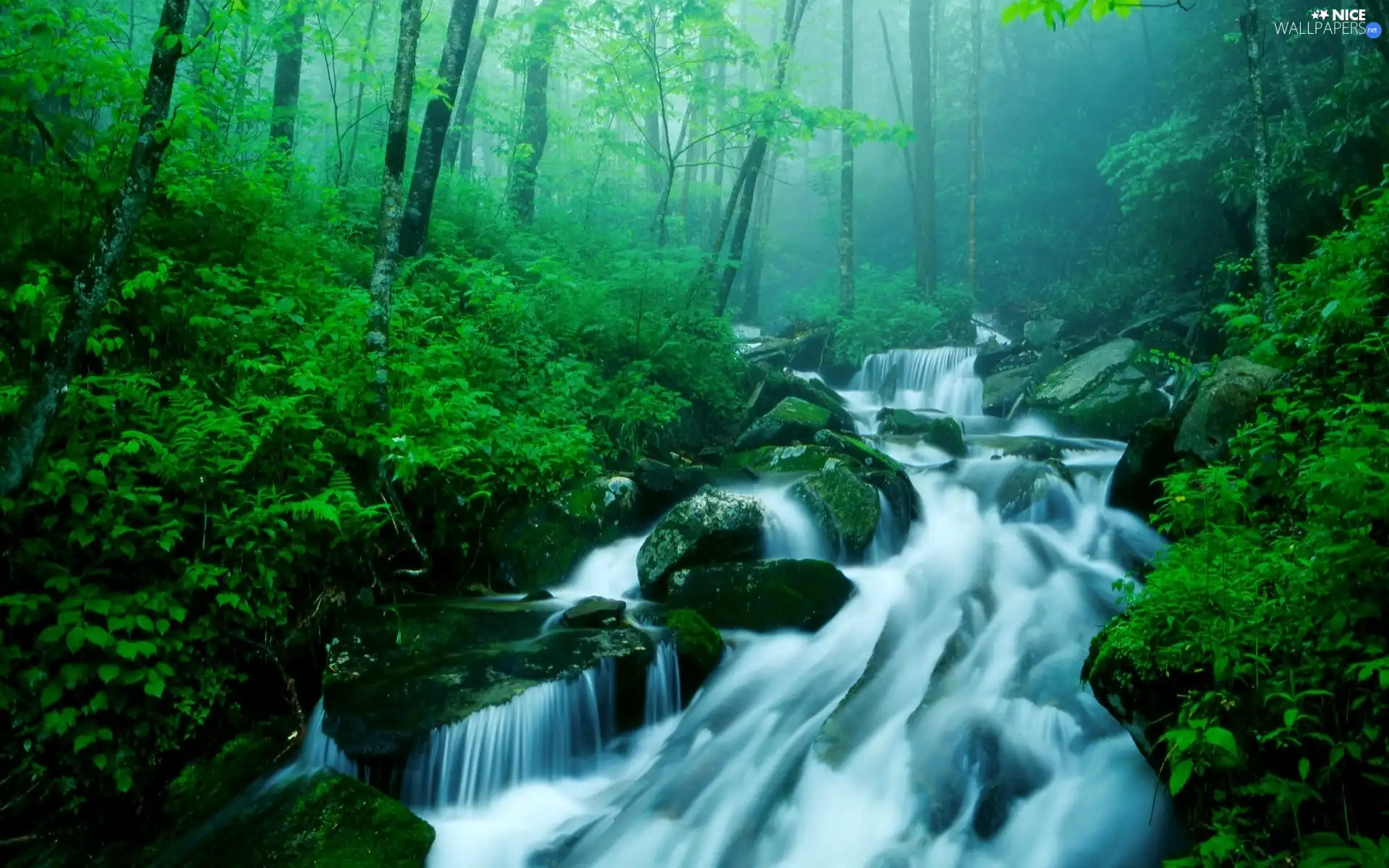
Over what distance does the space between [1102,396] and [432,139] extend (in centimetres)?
1055

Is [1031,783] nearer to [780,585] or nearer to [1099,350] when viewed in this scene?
[780,585]

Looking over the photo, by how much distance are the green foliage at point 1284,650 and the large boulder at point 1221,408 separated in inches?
73.6

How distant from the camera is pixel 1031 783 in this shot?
191 inches

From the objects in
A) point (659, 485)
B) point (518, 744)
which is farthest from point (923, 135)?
point (518, 744)

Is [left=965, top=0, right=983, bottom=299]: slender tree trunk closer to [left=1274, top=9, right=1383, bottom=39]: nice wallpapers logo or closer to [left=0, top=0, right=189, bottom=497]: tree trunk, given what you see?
[left=1274, top=9, right=1383, bottom=39]: nice wallpapers logo

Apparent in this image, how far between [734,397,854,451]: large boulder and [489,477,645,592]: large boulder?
10.1 ft

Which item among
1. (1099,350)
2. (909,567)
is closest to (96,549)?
(909,567)

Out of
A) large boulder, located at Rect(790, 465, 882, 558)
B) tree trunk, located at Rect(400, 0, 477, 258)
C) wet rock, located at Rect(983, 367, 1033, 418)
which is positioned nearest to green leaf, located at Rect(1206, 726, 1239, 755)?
large boulder, located at Rect(790, 465, 882, 558)

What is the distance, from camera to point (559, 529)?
7594 millimetres

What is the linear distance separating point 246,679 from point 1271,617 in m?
5.52

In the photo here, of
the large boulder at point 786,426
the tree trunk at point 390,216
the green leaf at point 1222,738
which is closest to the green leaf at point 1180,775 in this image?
the green leaf at point 1222,738

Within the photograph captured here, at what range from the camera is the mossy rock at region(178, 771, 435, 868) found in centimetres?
402

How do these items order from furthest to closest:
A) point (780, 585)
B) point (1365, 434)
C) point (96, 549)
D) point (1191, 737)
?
point (780, 585) → point (96, 549) → point (1365, 434) → point (1191, 737)

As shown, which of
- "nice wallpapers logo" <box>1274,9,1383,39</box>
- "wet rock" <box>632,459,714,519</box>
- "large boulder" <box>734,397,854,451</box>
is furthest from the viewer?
"nice wallpapers logo" <box>1274,9,1383,39</box>
